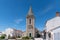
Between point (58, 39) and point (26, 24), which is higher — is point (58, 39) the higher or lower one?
the lower one

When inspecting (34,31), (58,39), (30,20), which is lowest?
(58,39)

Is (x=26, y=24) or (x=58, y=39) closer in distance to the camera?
(x=58, y=39)

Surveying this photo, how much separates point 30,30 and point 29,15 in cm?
451

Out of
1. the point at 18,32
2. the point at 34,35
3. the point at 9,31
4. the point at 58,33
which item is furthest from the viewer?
the point at 18,32

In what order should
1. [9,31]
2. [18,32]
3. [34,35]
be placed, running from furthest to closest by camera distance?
1. [18,32]
2. [9,31]
3. [34,35]

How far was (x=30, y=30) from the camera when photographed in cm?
4828

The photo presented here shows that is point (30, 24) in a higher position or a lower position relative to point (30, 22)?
lower

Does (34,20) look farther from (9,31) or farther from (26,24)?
(9,31)

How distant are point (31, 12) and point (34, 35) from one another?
7.25 m

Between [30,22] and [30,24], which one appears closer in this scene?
[30,24]

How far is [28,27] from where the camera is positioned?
48.7 metres

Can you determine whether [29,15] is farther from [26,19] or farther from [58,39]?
[58,39]

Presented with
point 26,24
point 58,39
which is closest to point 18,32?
point 26,24

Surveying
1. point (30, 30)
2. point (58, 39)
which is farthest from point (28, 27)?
point (58, 39)
